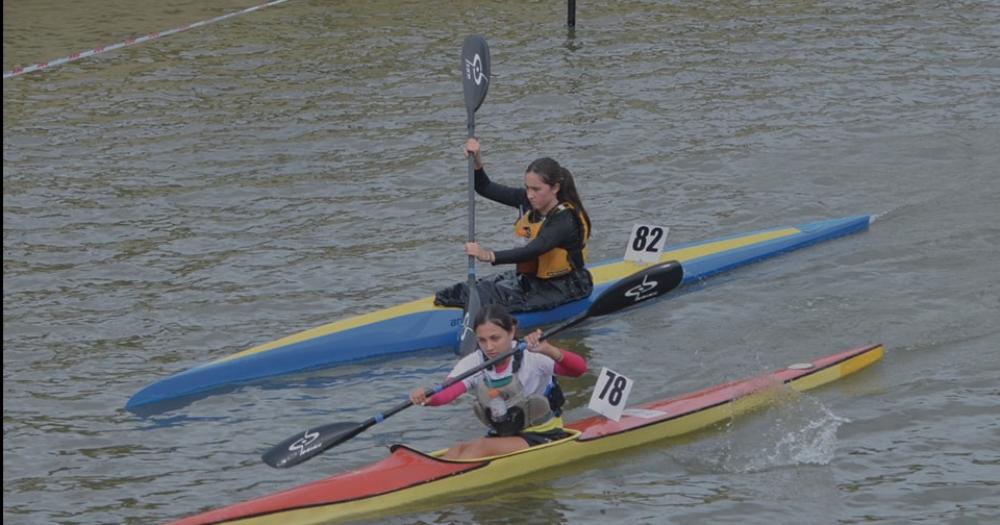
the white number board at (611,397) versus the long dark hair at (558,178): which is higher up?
the long dark hair at (558,178)

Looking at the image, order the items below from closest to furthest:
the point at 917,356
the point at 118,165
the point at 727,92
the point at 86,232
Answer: the point at 917,356
the point at 86,232
the point at 118,165
the point at 727,92

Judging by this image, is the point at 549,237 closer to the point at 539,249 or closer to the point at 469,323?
the point at 539,249

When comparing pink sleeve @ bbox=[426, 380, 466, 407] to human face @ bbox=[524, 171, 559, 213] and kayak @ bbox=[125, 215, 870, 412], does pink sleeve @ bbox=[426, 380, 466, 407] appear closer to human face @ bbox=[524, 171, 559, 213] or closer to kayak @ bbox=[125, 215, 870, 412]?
kayak @ bbox=[125, 215, 870, 412]

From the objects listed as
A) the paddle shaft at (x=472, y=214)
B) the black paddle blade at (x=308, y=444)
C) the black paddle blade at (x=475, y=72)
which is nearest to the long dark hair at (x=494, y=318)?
the black paddle blade at (x=308, y=444)

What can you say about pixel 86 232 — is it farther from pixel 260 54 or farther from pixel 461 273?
pixel 260 54

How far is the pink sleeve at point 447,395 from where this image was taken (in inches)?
294

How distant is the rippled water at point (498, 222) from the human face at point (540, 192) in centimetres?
90

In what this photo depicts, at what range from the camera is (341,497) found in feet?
23.4

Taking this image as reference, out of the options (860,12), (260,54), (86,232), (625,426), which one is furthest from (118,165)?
(860,12)

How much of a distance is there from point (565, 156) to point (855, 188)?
98.0 inches

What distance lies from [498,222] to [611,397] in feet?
14.9

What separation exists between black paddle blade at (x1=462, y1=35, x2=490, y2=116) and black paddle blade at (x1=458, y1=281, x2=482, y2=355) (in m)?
1.52

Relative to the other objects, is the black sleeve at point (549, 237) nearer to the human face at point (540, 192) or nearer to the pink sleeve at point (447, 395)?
the human face at point (540, 192)

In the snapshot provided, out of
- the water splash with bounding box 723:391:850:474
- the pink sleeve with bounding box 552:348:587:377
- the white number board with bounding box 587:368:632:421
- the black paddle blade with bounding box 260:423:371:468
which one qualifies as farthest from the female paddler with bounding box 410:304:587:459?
the water splash with bounding box 723:391:850:474
